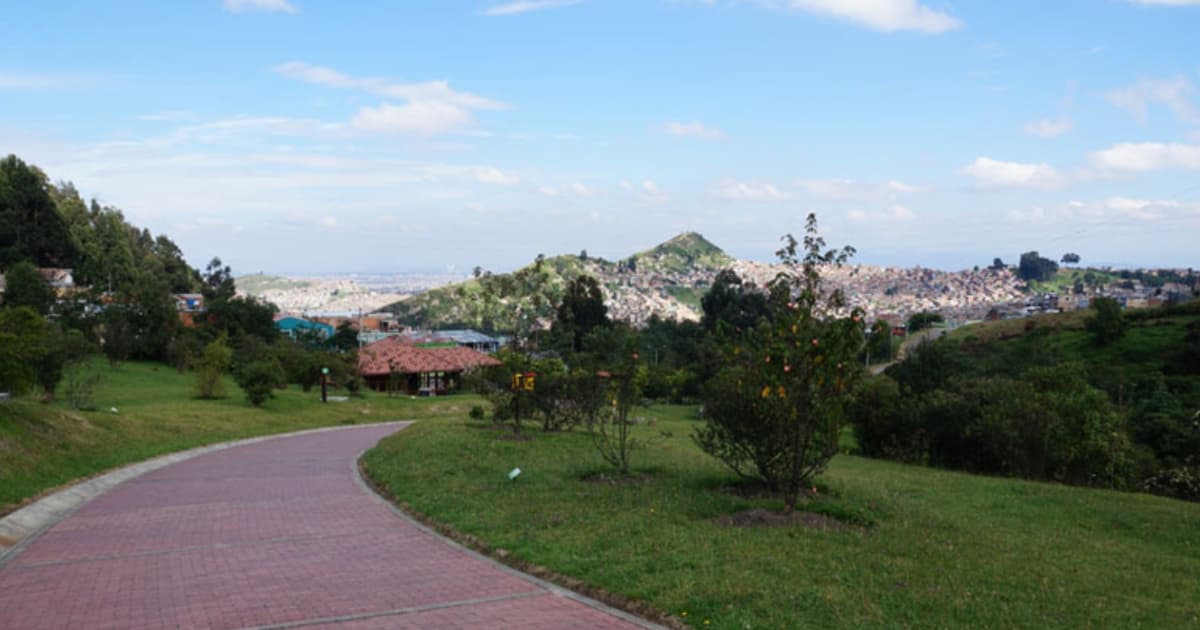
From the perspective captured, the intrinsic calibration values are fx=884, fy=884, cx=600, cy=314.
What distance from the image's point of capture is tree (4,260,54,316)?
47688mm

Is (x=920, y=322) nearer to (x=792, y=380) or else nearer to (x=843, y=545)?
(x=792, y=380)

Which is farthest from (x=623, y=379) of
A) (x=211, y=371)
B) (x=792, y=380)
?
(x=211, y=371)

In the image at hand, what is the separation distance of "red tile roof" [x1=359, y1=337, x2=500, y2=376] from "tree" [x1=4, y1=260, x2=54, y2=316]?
17309 millimetres

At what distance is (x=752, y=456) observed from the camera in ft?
39.3

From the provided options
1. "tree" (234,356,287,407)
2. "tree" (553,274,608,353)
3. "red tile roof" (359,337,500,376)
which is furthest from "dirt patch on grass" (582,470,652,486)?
"red tile roof" (359,337,500,376)

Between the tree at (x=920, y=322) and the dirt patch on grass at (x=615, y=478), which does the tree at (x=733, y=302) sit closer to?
the tree at (x=920, y=322)

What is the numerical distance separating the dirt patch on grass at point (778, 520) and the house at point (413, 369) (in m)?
42.7

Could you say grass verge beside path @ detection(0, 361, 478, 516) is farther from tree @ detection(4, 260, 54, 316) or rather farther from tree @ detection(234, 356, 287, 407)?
tree @ detection(4, 260, 54, 316)

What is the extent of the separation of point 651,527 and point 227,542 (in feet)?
16.8

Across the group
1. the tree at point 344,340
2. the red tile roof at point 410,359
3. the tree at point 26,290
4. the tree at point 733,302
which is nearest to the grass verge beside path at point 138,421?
the tree at point 26,290

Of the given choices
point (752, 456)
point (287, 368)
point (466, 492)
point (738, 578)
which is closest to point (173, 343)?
point (287, 368)

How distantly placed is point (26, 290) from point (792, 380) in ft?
166

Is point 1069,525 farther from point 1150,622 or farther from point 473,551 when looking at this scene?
point 473,551

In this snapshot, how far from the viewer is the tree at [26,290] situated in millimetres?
47688
